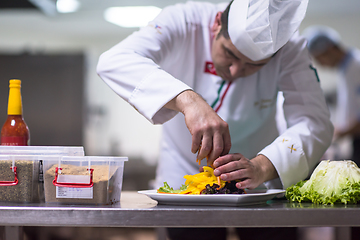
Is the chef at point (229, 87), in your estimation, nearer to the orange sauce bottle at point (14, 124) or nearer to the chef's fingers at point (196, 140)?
the chef's fingers at point (196, 140)

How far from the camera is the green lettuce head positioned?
86 cm

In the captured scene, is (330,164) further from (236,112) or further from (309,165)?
(236,112)

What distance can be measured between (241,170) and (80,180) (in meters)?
0.41

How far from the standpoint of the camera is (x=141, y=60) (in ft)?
3.40

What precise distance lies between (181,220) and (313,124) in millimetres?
687

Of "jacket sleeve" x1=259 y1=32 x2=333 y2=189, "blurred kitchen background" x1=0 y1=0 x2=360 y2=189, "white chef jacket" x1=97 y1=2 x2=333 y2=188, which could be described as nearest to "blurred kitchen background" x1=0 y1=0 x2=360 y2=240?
"blurred kitchen background" x1=0 y1=0 x2=360 y2=189

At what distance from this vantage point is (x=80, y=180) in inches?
32.0

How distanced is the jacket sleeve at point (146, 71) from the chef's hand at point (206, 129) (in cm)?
7

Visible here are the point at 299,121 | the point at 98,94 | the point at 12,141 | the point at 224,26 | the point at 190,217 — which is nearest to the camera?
the point at 190,217

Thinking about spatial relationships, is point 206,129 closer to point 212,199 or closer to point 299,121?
point 212,199

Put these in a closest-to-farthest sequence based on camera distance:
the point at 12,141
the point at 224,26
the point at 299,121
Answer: the point at 12,141, the point at 224,26, the point at 299,121

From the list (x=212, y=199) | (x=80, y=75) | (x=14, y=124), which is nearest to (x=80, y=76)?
(x=80, y=75)

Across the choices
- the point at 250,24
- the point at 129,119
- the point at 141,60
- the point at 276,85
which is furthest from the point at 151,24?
the point at 129,119

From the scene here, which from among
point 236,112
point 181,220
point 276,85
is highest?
point 276,85
